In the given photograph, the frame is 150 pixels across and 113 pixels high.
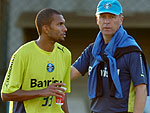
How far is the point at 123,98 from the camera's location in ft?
14.5

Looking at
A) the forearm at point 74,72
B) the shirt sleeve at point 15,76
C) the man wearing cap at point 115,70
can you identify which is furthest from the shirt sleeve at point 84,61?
the shirt sleeve at point 15,76

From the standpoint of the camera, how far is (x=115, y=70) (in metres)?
4.40

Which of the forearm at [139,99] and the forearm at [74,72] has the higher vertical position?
the forearm at [74,72]

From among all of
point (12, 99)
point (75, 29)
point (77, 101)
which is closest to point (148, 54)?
point (75, 29)

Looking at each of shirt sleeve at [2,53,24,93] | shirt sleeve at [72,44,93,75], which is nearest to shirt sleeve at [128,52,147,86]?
shirt sleeve at [72,44,93,75]

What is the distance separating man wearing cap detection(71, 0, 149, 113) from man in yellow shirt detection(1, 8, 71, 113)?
360 mm

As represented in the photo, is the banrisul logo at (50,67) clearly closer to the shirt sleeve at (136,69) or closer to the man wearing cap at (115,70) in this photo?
the man wearing cap at (115,70)

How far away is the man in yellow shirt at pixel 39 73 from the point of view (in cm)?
423

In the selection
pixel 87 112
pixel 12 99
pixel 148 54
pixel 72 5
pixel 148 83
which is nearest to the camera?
pixel 12 99

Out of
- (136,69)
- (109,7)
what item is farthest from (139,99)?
(109,7)

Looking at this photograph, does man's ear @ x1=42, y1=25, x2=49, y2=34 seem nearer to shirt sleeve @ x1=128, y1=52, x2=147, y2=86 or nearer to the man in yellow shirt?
the man in yellow shirt

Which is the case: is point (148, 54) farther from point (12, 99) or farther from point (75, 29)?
point (12, 99)

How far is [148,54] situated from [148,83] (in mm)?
5297

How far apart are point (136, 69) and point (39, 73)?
890mm
